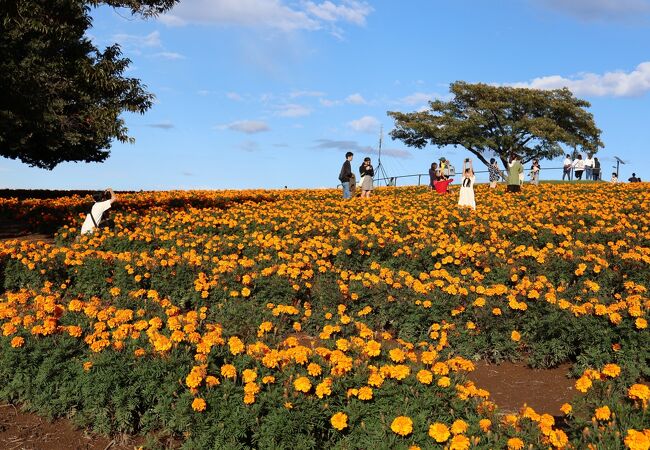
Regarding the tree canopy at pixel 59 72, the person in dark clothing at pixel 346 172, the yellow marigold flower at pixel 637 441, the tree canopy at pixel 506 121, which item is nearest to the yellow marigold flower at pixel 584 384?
the yellow marigold flower at pixel 637 441

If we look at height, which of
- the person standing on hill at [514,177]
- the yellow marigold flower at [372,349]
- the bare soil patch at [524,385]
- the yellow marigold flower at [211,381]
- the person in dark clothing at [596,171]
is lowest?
the bare soil patch at [524,385]

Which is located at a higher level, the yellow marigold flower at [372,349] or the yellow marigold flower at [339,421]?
the yellow marigold flower at [372,349]

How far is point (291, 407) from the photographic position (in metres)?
4.43

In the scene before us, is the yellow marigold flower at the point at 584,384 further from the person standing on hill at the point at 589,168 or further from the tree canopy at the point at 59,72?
the person standing on hill at the point at 589,168

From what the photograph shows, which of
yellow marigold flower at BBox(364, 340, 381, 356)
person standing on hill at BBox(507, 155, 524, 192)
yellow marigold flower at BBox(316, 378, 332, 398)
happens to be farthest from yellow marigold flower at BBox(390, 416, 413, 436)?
person standing on hill at BBox(507, 155, 524, 192)

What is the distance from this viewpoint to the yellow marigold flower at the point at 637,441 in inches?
136

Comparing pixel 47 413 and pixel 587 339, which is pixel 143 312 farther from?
pixel 587 339

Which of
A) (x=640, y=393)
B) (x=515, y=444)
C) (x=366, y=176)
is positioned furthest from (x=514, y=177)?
(x=515, y=444)

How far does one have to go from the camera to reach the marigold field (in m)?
4.37

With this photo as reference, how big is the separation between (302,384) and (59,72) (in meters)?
16.5

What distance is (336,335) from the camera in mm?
7375

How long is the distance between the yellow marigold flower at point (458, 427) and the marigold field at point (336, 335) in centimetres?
9

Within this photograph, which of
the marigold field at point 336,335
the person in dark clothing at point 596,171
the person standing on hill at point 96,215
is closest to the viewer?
the marigold field at point 336,335

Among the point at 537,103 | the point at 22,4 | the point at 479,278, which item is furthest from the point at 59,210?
the point at 537,103
